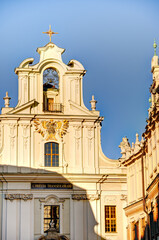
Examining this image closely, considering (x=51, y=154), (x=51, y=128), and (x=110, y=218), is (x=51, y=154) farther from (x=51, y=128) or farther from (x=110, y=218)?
(x=110, y=218)

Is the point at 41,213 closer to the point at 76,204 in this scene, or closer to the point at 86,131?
the point at 76,204

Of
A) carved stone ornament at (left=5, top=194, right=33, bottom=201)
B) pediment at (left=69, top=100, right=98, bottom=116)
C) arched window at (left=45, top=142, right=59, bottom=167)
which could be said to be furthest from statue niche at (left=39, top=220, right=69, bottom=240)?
pediment at (left=69, top=100, right=98, bottom=116)

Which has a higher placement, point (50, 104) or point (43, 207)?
point (50, 104)

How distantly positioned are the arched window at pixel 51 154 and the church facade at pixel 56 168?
0.24ft

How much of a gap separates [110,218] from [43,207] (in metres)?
4.92

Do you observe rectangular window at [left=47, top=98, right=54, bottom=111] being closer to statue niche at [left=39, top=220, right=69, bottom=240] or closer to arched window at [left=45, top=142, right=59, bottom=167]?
arched window at [left=45, top=142, right=59, bottom=167]

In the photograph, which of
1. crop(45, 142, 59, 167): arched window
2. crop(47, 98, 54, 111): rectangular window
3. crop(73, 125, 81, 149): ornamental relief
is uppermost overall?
crop(47, 98, 54, 111): rectangular window

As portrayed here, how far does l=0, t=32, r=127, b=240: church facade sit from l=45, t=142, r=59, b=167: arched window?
7 cm

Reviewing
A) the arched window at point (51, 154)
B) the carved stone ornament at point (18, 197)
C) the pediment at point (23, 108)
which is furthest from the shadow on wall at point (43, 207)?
the pediment at point (23, 108)

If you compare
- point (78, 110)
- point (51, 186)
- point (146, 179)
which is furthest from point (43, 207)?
point (146, 179)

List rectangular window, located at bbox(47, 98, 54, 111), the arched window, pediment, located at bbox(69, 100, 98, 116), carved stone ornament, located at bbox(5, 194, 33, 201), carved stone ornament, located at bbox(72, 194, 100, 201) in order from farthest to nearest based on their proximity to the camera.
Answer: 1. rectangular window, located at bbox(47, 98, 54, 111)
2. pediment, located at bbox(69, 100, 98, 116)
3. the arched window
4. carved stone ornament, located at bbox(72, 194, 100, 201)
5. carved stone ornament, located at bbox(5, 194, 33, 201)

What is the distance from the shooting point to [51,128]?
5228 centimetres

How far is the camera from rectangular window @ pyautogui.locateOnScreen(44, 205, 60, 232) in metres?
50.9

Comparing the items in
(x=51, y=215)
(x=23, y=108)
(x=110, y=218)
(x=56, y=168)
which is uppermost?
(x=23, y=108)
